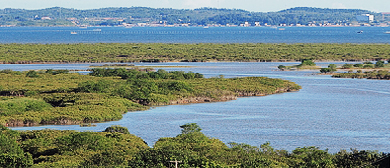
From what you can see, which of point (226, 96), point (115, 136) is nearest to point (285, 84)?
point (226, 96)

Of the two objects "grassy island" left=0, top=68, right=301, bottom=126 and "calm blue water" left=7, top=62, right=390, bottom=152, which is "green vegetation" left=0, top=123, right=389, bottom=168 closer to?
"calm blue water" left=7, top=62, right=390, bottom=152

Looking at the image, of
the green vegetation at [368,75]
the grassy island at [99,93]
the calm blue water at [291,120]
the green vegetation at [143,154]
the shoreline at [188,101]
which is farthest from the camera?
the green vegetation at [368,75]

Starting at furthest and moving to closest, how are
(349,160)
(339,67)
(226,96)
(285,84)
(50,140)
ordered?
(339,67), (285,84), (226,96), (50,140), (349,160)

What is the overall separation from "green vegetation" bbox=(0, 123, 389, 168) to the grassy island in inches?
512

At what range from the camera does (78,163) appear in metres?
31.3

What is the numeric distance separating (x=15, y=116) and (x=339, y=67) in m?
67.4

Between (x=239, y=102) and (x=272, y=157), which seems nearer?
(x=272, y=157)

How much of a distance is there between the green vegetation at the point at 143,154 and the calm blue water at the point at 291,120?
21.6 feet

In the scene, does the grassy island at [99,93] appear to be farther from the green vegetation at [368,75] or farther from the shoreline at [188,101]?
the green vegetation at [368,75]

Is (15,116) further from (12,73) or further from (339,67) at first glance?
(339,67)

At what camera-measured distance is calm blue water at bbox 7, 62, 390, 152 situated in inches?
1770

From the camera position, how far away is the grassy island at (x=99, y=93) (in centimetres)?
5256

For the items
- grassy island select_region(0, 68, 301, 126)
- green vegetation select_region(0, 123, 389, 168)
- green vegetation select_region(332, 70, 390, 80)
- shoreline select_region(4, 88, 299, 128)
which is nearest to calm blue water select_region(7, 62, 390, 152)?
shoreline select_region(4, 88, 299, 128)

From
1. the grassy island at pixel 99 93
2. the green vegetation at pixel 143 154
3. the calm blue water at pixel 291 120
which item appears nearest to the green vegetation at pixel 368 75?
the calm blue water at pixel 291 120
